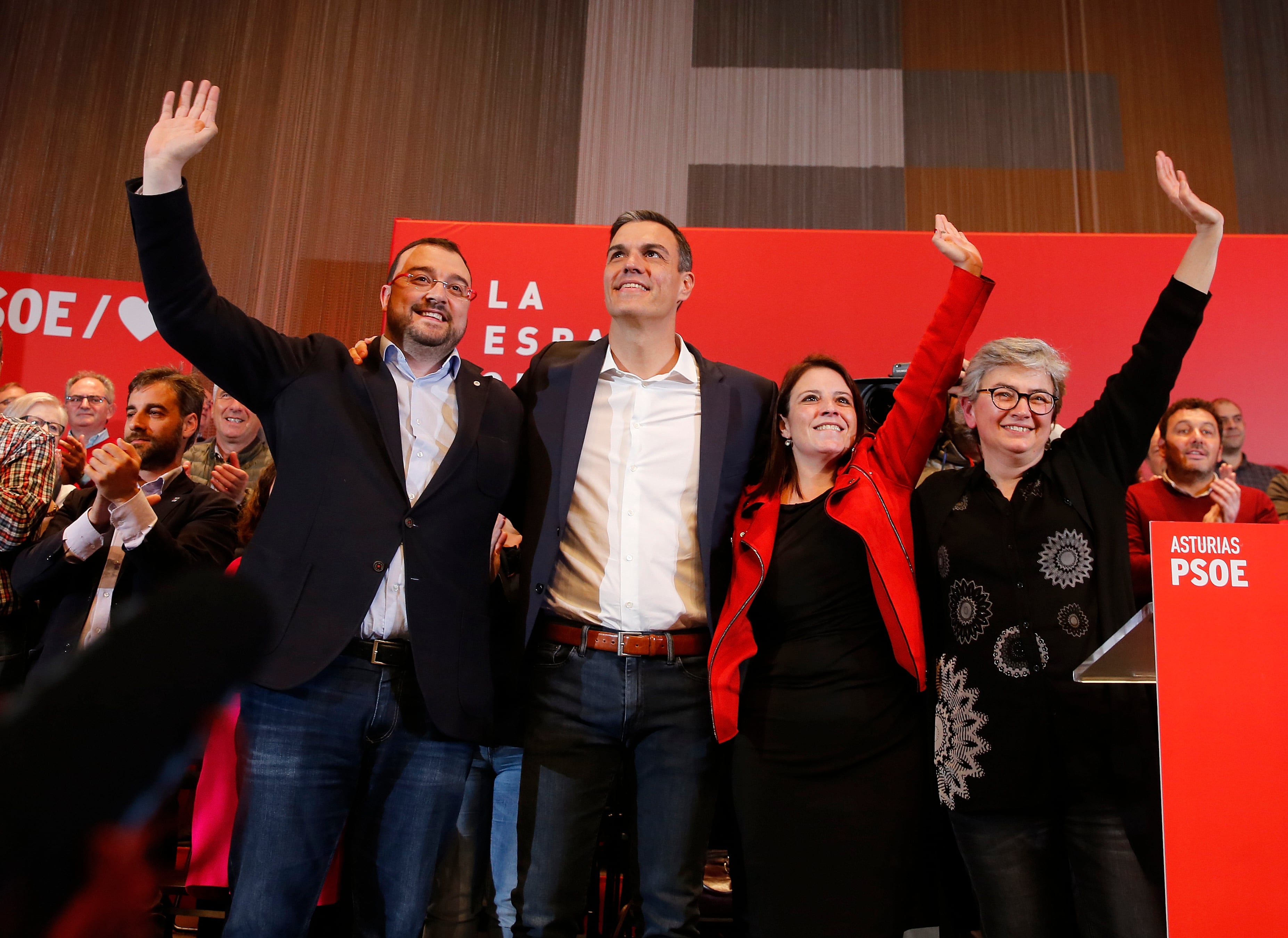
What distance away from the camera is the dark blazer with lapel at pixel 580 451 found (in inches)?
84.7

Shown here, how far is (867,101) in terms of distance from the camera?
5996mm

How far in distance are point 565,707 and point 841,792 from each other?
0.60 m

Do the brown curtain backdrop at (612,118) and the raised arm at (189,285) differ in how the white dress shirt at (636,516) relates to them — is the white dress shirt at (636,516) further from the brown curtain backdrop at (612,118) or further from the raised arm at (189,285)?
the brown curtain backdrop at (612,118)

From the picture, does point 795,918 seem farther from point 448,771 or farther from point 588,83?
point 588,83

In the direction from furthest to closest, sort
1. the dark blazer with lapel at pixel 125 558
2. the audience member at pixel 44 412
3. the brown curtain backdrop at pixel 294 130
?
the brown curtain backdrop at pixel 294 130
the audience member at pixel 44 412
the dark blazer with lapel at pixel 125 558

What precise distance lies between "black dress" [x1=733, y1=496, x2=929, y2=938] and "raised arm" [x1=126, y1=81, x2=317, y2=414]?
1.19m

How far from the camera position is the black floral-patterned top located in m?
1.92

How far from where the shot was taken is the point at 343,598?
1.95m

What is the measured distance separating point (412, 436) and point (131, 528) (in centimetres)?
93

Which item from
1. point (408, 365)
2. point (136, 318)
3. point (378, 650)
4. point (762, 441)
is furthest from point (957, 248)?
point (136, 318)

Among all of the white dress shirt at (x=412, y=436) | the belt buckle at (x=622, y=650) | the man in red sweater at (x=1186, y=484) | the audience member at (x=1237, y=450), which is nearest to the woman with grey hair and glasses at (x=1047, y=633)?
the belt buckle at (x=622, y=650)

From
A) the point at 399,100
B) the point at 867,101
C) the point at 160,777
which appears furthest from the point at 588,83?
the point at 160,777

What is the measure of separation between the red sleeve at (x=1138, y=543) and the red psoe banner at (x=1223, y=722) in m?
1.27

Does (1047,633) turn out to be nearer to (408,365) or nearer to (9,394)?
(408,365)
